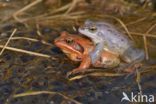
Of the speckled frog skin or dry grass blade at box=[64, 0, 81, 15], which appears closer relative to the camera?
the speckled frog skin

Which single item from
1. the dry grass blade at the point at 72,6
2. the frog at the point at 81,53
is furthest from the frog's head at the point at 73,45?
the dry grass blade at the point at 72,6

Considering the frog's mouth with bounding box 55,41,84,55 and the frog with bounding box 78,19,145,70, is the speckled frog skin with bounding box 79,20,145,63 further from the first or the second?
the frog's mouth with bounding box 55,41,84,55

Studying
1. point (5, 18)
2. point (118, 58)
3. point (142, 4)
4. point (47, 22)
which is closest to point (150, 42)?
point (118, 58)

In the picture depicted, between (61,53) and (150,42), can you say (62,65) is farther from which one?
(150,42)

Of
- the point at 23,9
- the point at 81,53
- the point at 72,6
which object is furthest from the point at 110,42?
the point at 23,9

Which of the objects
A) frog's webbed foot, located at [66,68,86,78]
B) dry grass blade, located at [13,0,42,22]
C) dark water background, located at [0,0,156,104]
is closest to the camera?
dark water background, located at [0,0,156,104]

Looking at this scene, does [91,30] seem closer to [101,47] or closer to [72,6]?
[101,47]

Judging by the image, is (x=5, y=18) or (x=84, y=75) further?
(x=5, y=18)

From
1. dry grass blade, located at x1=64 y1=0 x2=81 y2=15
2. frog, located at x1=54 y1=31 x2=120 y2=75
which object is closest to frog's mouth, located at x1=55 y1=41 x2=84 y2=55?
frog, located at x1=54 y1=31 x2=120 y2=75
